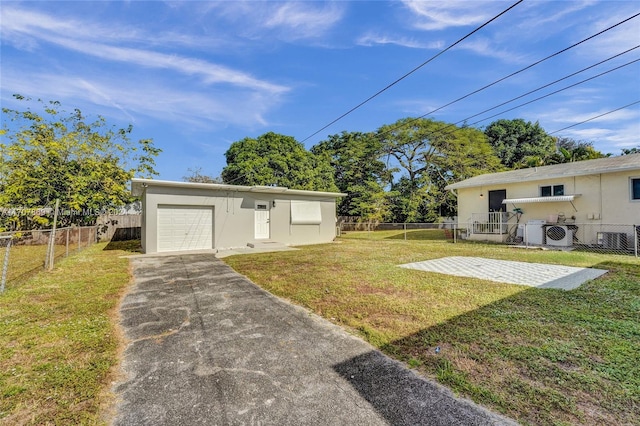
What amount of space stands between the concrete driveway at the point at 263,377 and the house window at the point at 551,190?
1372cm

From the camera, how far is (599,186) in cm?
1125

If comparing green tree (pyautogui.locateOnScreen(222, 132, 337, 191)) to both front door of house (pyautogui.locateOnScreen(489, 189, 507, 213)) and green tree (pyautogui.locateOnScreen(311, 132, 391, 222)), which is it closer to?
green tree (pyautogui.locateOnScreen(311, 132, 391, 222))

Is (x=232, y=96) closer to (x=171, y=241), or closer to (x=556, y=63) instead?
(x=171, y=241)

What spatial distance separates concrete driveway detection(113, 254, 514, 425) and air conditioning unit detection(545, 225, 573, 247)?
467 inches

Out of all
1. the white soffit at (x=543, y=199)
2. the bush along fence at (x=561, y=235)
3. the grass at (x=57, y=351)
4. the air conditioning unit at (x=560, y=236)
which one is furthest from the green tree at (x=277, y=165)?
the grass at (x=57, y=351)

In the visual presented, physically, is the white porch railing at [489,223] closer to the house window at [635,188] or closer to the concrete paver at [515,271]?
the house window at [635,188]

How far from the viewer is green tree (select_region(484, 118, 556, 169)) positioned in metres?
26.5

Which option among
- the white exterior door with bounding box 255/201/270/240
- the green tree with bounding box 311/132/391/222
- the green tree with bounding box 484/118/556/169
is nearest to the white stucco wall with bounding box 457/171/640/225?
the green tree with bounding box 311/132/391/222

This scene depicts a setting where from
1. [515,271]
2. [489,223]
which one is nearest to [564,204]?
[489,223]

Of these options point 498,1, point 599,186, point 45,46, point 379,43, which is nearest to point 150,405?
point 498,1

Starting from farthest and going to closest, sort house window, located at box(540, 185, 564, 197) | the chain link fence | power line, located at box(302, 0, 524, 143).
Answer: house window, located at box(540, 185, 564, 197) → power line, located at box(302, 0, 524, 143) → the chain link fence

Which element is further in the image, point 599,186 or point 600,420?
point 599,186

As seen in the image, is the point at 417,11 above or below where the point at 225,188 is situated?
above

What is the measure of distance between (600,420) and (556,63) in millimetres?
11248
